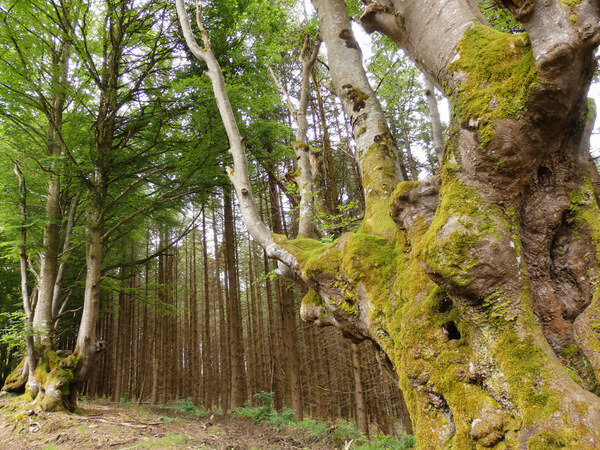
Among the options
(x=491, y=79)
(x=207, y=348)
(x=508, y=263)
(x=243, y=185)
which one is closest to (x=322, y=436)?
(x=243, y=185)

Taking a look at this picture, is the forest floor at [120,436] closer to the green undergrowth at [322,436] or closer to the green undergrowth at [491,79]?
the green undergrowth at [322,436]

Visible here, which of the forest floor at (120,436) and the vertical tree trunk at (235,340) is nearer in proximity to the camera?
Result: the forest floor at (120,436)

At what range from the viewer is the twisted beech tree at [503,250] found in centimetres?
165

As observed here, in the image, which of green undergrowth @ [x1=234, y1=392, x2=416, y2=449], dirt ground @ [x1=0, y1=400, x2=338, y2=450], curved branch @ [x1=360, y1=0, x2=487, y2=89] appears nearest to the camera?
curved branch @ [x1=360, y1=0, x2=487, y2=89]

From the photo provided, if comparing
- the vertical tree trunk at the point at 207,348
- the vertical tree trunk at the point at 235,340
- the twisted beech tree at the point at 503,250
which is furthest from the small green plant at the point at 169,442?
the vertical tree trunk at the point at 207,348

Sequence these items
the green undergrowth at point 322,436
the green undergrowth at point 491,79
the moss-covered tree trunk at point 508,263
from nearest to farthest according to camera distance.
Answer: the moss-covered tree trunk at point 508,263, the green undergrowth at point 491,79, the green undergrowth at point 322,436

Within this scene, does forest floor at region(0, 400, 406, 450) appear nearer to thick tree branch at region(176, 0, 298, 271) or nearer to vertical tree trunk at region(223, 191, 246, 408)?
vertical tree trunk at region(223, 191, 246, 408)

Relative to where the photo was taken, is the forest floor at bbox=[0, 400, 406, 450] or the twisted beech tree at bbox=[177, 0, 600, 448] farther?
the forest floor at bbox=[0, 400, 406, 450]

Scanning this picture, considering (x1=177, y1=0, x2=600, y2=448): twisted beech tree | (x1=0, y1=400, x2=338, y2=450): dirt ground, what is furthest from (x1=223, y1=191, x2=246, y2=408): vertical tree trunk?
(x1=177, y1=0, x2=600, y2=448): twisted beech tree

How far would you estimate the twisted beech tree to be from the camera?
1.65m

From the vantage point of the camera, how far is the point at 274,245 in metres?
3.65

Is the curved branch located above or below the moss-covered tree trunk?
above

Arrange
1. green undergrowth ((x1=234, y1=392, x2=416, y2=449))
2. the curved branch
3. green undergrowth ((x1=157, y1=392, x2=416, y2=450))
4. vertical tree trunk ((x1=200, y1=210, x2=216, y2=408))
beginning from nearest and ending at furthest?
the curved branch, green undergrowth ((x1=157, y1=392, x2=416, y2=450)), green undergrowth ((x1=234, y1=392, x2=416, y2=449)), vertical tree trunk ((x1=200, y1=210, x2=216, y2=408))

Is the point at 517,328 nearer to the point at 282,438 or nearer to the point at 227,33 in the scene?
the point at 282,438
